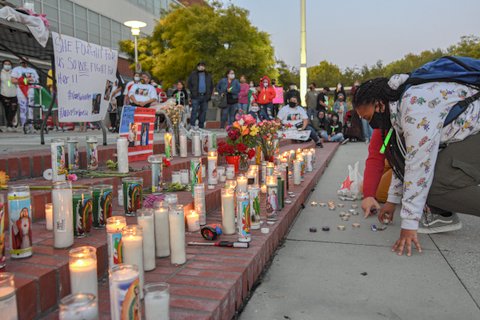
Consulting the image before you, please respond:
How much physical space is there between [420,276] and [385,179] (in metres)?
1.78

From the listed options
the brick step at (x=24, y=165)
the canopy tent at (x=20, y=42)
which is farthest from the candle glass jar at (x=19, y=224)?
the canopy tent at (x=20, y=42)

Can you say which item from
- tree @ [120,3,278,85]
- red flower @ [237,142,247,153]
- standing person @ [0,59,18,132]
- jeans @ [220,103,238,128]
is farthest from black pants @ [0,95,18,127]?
tree @ [120,3,278,85]

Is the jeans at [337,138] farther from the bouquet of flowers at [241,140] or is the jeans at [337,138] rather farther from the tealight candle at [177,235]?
the tealight candle at [177,235]

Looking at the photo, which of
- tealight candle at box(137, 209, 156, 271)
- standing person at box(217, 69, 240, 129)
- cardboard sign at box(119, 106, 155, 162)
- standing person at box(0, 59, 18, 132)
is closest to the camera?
tealight candle at box(137, 209, 156, 271)

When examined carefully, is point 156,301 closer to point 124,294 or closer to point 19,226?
point 124,294

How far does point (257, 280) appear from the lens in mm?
2373

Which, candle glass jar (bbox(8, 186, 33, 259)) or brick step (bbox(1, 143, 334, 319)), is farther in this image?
candle glass jar (bbox(8, 186, 33, 259))

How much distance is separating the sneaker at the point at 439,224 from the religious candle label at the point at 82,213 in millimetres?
2558

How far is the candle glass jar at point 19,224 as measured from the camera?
1762 mm

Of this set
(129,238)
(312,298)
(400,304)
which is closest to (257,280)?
(312,298)

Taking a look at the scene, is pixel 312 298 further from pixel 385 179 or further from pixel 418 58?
pixel 418 58

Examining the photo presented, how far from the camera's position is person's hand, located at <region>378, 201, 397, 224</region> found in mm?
3135

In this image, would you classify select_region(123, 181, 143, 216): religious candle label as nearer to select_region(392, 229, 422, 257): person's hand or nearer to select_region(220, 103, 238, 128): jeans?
select_region(392, 229, 422, 257): person's hand

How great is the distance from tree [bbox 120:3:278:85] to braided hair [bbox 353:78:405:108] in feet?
60.0
